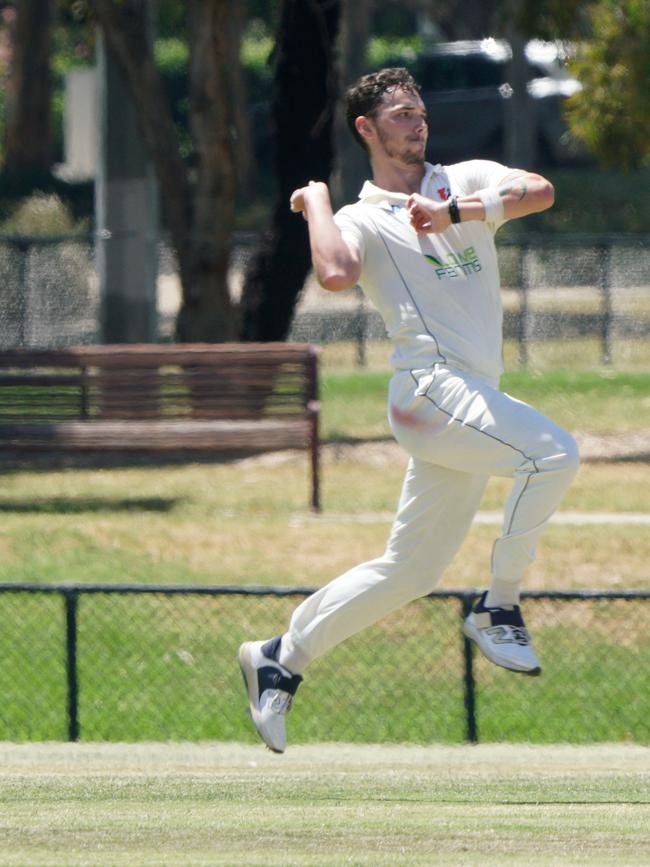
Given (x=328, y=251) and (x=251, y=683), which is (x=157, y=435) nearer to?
(x=251, y=683)

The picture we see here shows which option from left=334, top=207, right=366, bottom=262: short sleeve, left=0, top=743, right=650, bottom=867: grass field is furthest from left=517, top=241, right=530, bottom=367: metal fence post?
left=334, top=207, right=366, bottom=262: short sleeve

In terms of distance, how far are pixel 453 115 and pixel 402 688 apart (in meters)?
29.2

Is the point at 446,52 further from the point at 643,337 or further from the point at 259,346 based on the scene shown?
the point at 259,346

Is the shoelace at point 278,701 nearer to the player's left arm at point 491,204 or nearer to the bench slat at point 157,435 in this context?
the player's left arm at point 491,204

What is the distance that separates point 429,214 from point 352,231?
33cm

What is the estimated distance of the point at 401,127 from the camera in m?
6.12

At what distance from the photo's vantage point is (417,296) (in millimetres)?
6086

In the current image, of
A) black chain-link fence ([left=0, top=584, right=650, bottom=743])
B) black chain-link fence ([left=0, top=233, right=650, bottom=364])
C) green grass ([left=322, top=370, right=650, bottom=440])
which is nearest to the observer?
black chain-link fence ([left=0, top=584, right=650, bottom=743])

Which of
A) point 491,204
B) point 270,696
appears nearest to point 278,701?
point 270,696

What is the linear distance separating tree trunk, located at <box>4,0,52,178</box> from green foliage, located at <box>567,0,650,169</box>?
78.9 feet

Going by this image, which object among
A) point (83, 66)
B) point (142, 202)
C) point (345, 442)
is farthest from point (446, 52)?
point (345, 442)

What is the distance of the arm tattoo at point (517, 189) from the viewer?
6.01 m

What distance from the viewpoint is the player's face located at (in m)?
6.12

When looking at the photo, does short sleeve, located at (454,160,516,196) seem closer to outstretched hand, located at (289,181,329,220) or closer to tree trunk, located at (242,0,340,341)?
outstretched hand, located at (289,181,329,220)
